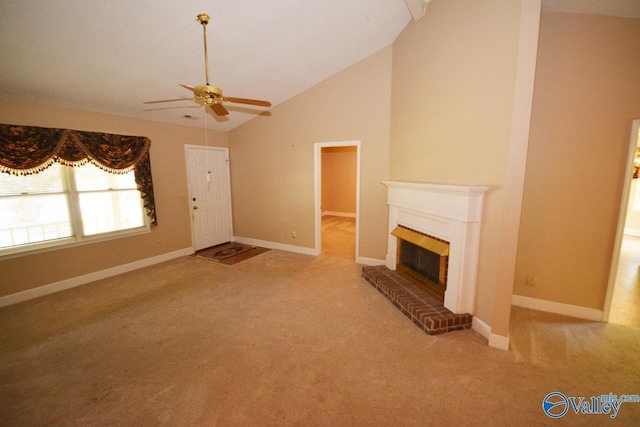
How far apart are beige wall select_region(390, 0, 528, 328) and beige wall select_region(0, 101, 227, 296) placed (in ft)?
13.5

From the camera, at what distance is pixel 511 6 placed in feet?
6.88

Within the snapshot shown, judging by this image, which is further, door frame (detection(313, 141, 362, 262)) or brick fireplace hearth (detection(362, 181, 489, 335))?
door frame (detection(313, 141, 362, 262))

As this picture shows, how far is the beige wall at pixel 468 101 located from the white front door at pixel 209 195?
397cm

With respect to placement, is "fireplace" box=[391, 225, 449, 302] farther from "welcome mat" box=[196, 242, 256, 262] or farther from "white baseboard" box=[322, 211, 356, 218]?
"white baseboard" box=[322, 211, 356, 218]

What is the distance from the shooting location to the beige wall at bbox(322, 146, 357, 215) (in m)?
8.55

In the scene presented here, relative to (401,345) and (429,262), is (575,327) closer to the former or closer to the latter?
(429,262)

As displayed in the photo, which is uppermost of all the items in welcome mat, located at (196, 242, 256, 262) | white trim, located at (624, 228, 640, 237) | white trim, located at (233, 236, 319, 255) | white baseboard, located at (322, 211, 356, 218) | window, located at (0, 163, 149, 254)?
window, located at (0, 163, 149, 254)

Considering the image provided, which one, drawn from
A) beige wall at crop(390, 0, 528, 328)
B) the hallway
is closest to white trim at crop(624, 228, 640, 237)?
the hallway

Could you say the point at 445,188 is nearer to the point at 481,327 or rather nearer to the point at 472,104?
the point at 472,104

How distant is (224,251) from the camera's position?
5.19 meters

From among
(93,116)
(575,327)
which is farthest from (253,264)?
(575,327)

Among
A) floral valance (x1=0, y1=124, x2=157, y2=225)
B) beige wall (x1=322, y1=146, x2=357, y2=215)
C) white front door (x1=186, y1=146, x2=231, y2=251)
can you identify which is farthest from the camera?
beige wall (x1=322, y1=146, x2=357, y2=215)

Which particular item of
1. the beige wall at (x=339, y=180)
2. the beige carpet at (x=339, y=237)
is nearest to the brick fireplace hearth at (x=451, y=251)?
the beige carpet at (x=339, y=237)

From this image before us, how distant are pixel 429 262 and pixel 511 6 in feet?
8.48
